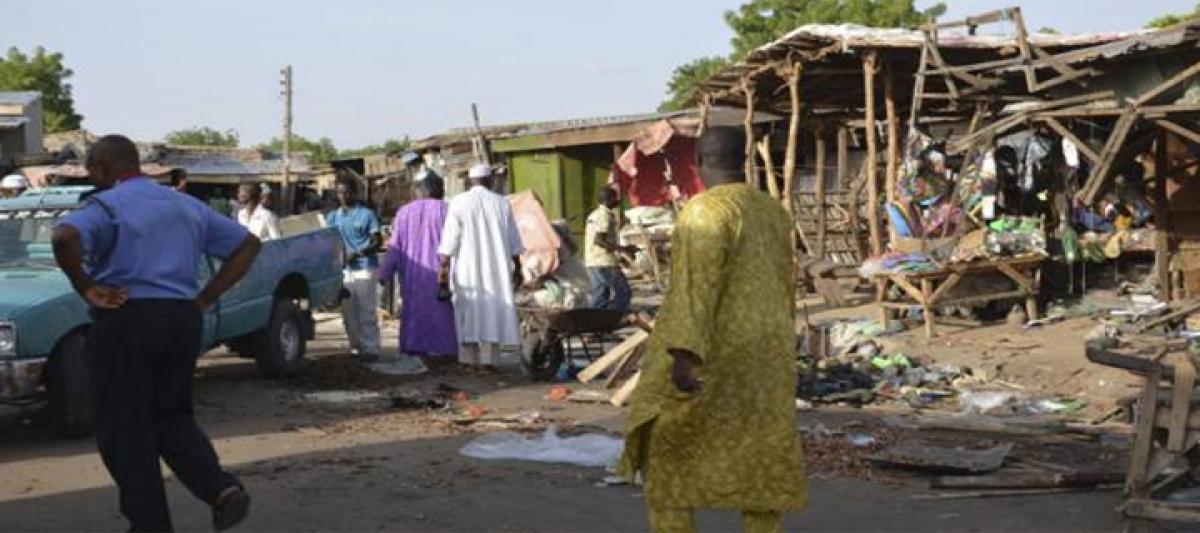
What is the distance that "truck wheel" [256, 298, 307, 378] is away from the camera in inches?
456

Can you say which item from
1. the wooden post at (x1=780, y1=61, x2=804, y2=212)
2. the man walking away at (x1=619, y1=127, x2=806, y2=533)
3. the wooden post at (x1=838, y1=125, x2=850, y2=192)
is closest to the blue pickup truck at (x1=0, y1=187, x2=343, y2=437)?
the man walking away at (x1=619, y1=127, x2=806, y2=533)

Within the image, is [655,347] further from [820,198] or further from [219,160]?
[219,160]

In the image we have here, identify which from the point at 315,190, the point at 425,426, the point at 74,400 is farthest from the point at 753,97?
the point at 315,190

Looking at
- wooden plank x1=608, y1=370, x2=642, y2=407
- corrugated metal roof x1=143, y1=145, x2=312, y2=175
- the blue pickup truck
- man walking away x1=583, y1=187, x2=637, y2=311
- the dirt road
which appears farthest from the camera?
corrugated metal roof x1=143, y1=145, x2=312, y2=175

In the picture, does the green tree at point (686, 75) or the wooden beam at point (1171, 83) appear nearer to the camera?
the wooden beam at point (1171, 83)

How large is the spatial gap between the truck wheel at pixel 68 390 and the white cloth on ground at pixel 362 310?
441 centimetres

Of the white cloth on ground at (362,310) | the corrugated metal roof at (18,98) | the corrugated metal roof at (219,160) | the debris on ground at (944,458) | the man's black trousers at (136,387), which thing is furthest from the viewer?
the corrugated metal roof at (219,160)

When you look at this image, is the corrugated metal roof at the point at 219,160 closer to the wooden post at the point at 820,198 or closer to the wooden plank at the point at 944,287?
the wooden post at the point at 820,198

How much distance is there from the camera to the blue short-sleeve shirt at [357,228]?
12984 mm

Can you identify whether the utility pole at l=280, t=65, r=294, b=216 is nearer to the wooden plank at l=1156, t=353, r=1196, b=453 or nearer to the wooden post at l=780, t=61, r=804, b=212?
the wooden post at l=780, t=61, r=804, b=212

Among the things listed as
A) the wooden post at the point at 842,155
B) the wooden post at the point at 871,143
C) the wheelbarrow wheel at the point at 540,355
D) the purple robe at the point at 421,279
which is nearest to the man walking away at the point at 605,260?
the wheelbarrow wheel at the point at 540,355

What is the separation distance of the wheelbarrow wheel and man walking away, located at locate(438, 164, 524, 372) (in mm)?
144

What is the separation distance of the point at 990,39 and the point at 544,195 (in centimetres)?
1400

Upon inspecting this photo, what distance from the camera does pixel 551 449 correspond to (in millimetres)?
8250
